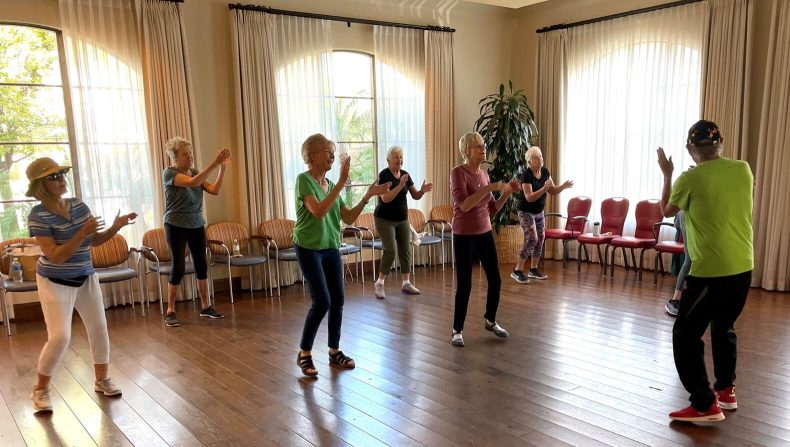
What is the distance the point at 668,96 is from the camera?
697cm

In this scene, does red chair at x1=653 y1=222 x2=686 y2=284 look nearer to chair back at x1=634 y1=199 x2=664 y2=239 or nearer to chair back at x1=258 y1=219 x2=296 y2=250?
chair back at x1=634 y1=199 x2=664 y2=239

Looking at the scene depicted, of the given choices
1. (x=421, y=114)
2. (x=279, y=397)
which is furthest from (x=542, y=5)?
(x=279, y=397)

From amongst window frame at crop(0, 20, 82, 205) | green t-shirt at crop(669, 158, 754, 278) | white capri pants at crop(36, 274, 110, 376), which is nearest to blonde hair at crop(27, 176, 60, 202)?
white capri pants at crop(36, 274, 110, 376)

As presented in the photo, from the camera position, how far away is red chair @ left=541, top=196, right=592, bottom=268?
7.43m

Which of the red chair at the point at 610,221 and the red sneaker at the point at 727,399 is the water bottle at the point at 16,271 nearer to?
the red sneaker at the point at 727,399

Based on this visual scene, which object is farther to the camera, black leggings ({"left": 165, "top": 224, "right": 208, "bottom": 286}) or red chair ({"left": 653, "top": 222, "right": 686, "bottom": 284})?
red chair ({"left": 653, "top": 222, "right": 686, "bottom": 284})

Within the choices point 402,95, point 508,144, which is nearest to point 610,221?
point 508,144

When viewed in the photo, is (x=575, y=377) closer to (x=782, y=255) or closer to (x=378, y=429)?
(x=378, y=429)

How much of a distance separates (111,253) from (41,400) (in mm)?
2627

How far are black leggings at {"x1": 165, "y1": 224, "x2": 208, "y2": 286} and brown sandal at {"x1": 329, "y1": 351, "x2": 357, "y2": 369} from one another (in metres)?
1.95

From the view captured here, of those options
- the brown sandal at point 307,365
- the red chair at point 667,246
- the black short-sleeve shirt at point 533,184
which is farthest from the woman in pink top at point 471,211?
the red chair at point 667,246

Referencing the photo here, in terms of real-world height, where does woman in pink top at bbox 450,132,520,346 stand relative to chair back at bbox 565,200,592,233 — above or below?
above

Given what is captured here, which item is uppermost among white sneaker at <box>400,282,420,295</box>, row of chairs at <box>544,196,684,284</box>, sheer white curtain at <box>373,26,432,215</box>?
sheer white curtain at <box>373,26,432,215</box>

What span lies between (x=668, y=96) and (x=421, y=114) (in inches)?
122
